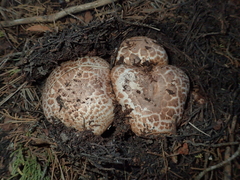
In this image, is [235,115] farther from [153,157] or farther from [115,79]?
[115,79]

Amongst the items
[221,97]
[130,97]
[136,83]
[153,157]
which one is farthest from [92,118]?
[221,97]

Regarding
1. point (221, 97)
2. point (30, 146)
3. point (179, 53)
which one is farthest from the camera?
point (179, 53)

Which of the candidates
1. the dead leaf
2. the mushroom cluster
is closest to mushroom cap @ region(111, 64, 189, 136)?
the mushroom cluster

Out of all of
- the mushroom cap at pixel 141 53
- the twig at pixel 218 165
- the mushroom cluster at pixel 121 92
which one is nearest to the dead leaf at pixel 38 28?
the mushroom cluster at pixel 121 92

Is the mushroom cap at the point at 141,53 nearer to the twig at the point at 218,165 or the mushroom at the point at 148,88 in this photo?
the mushroom at the point at 148,88

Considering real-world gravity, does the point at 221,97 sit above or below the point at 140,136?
above

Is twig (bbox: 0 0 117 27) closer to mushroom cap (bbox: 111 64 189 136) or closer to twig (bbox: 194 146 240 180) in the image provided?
mushroom cap (bbox: 111 64 189 136)

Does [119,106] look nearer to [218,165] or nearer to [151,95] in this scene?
[151,95]

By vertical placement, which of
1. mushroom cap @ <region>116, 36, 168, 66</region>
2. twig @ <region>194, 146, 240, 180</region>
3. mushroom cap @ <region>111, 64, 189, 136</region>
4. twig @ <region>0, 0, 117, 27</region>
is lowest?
twig @ <region>194, 146, 240, 180</region>
